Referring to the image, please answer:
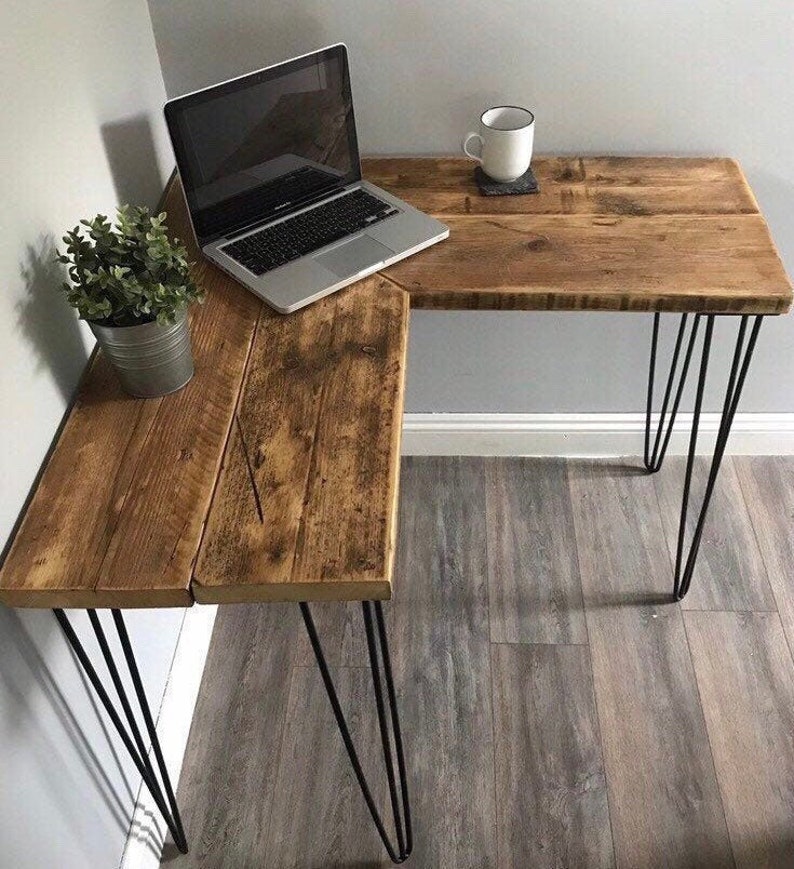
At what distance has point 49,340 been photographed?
108 cm

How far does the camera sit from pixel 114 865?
132 centimetres

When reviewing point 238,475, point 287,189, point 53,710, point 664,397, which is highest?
point 287,189

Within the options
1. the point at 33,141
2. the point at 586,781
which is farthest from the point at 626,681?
the point at 33,141

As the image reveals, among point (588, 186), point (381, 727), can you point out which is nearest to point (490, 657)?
point (381, 727)

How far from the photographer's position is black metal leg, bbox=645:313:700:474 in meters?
1.74

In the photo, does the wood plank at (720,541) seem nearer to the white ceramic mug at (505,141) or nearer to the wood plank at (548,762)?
the wood plank at (548,762)

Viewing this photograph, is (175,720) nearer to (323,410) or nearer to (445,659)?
(445,659)

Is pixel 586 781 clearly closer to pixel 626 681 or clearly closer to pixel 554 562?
pixel 626 681

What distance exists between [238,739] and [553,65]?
132 cm

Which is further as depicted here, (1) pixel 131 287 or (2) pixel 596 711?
(2) pixel 596 711

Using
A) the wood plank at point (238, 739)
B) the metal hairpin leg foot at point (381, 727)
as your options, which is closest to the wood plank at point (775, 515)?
the metal hairpin leg foot at point (381, 727)

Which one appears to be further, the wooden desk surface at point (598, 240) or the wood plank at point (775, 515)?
the wood plank at point (775, 515)

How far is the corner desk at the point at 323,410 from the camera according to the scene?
95cm

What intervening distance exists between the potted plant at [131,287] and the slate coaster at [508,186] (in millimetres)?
617
